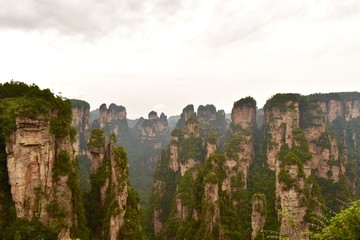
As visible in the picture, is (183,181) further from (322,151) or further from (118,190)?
(118,190)

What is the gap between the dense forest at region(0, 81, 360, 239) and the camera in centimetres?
3731

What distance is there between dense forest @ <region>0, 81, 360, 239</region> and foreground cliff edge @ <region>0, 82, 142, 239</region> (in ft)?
0.37

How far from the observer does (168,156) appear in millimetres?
112938

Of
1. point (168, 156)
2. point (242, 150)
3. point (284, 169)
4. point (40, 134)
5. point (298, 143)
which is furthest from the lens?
point (168, 156)

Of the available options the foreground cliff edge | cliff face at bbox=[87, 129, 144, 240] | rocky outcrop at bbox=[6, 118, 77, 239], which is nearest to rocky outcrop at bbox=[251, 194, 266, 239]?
cliff face at bbox=[87, 129, 144, 240]

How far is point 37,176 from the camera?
38.3 meters

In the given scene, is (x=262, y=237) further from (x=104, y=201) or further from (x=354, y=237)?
(x=354, y=237)

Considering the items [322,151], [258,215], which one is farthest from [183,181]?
[322,151]

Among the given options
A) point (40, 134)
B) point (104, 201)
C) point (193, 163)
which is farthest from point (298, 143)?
point (40, 134)

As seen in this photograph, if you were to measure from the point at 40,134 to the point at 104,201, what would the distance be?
16.0 m

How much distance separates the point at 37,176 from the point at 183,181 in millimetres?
52699

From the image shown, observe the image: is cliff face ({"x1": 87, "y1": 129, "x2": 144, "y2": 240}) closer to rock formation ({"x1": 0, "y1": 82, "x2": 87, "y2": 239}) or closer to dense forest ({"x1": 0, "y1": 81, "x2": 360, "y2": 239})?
dense forest ({"x1": 0, "y1": 81, "x2": 360, "y2": 239})

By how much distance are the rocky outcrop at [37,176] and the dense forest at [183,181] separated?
11cm

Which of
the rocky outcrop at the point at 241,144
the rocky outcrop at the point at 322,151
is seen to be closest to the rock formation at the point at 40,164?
the rocky outcrop at the point at 241,144
